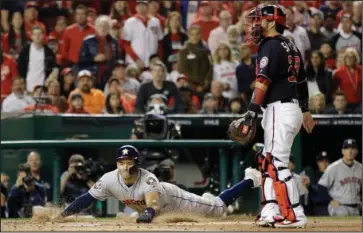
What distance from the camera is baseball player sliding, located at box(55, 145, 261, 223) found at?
10500 mm

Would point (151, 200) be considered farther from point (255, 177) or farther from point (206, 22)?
point (206, 22)

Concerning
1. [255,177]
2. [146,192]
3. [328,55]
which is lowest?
[146,192]

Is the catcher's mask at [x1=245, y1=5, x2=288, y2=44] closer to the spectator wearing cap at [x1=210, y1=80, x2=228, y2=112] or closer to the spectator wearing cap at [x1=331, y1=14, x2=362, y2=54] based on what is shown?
the spectator wearing cap at [x1=210, y1=80, x2=228, y2=112]

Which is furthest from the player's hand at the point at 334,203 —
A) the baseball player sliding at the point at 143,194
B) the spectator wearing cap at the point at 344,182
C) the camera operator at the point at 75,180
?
the baseball player sliding at the point at 143,194

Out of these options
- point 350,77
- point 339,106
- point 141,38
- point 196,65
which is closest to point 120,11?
point 141,38

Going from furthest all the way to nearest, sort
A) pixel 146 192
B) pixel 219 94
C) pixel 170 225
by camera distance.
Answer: pixel 219 94 → pixel 146 192 → pixel 170 225

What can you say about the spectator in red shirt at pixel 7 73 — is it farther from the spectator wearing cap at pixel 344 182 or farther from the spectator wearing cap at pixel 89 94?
the spectator wearing cap at pixel 344 182

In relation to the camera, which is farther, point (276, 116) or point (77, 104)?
point (77, 104)

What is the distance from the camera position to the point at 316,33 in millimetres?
17875

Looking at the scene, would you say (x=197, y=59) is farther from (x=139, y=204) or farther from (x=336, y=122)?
(x=139, y=204)

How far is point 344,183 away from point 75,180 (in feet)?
11.1

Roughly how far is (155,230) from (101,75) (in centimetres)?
805

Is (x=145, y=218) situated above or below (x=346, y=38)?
below

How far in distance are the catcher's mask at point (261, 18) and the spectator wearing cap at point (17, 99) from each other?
22.6ft
